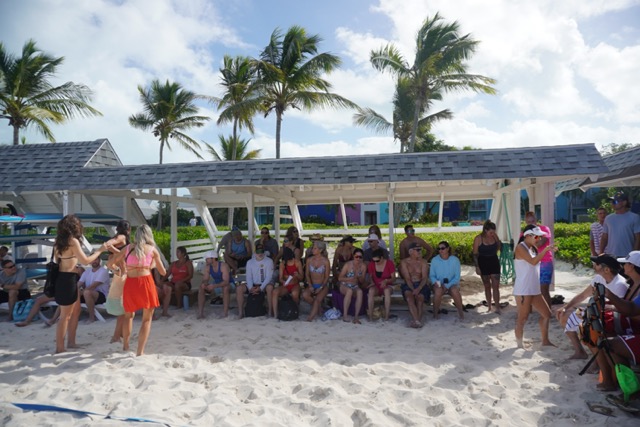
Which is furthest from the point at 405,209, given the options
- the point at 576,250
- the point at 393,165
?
the point at 393,165

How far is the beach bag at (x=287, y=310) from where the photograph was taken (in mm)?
6668

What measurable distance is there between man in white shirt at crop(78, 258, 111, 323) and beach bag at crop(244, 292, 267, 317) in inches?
91.7

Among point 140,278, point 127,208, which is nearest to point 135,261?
point 140,278

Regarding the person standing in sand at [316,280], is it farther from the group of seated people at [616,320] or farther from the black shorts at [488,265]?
the group of seated people at [616,320]

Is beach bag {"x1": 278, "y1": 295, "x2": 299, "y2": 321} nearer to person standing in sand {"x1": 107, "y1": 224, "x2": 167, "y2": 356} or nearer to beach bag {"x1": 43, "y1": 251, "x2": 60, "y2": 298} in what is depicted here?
person standing in sand {"x1": 107, "y1": 224, "x2": 167, "y2": 356}

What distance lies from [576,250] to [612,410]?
10.3 metres

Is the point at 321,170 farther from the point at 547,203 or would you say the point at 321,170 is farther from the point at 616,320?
the point at 616,320

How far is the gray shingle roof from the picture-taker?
6.83 metres

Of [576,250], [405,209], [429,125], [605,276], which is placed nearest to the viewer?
[605,276]

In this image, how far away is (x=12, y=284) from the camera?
716 centimetres

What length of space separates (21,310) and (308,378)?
5.34 metres

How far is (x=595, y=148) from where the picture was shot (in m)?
6.82

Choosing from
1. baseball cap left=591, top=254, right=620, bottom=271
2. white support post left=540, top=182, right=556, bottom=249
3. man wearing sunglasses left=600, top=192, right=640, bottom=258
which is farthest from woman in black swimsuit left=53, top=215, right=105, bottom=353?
man wearing sunglasses left=600, top=192, right=640, bottom=258

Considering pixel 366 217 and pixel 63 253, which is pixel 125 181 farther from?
pixel 366 217
